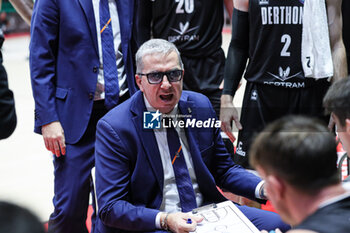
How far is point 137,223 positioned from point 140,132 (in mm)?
336

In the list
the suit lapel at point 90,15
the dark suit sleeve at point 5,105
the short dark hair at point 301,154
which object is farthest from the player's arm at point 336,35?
the dark suit sleeve at point 5,105

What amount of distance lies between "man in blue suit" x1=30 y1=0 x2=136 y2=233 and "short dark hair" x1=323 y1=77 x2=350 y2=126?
42.5 inches

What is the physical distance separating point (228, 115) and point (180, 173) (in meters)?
0.40

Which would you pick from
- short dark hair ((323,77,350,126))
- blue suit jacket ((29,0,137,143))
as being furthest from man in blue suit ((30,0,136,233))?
short dark hair ((323,77,350,126))

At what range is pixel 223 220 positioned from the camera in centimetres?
157

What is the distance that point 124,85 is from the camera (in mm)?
2229

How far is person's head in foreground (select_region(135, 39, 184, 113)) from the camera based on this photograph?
5.67 feet

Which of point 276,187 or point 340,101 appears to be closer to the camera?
point 276,187

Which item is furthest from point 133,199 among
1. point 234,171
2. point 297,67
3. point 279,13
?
point 279,13

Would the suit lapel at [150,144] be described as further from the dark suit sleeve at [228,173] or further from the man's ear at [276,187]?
the man's ear at [276,187]

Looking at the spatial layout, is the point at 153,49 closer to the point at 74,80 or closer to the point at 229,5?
the point at 74,80

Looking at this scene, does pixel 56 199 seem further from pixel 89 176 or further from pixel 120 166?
pixel 120 166

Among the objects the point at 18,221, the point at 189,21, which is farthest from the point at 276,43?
the point at 18,221

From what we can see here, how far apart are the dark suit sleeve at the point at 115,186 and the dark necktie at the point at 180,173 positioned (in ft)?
0.53
